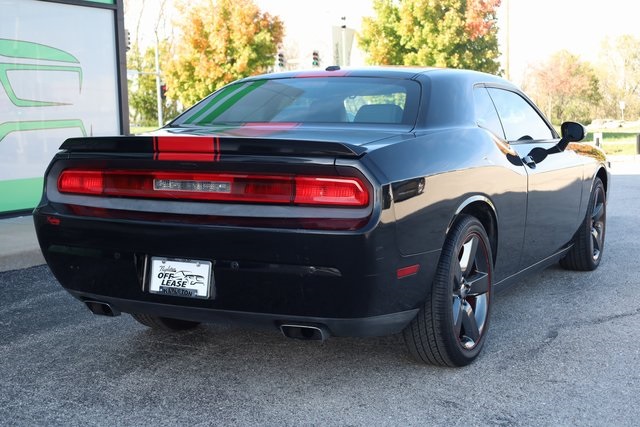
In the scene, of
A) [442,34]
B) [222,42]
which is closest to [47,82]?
[442,34]

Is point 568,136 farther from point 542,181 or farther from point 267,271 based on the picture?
point 267,271

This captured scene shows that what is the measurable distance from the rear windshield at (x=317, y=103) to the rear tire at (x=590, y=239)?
2.45 m

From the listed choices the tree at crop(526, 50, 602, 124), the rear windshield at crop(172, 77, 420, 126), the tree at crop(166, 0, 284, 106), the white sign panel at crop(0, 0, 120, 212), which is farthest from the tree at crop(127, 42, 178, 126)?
the rear windshield at crop(172, 77, 420, 126)

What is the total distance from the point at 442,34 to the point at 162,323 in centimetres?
3033

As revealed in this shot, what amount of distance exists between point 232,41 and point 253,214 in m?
33.1

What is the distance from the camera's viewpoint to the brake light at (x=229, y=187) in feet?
10.2

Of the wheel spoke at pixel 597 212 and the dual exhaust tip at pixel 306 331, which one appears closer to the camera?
the dual exhaust tip at pixel 306 331

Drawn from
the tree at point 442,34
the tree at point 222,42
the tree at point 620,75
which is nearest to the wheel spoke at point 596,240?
the tree at point 442,34

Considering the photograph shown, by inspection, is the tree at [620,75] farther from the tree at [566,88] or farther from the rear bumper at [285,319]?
the rear bumper at [285,319]

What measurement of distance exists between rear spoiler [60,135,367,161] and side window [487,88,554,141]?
1.83 metres

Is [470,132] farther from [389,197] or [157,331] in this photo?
[157,331]

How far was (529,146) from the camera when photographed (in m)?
4.86

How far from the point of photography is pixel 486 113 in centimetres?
449

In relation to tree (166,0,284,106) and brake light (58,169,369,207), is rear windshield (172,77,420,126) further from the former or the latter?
tree (166,0,284,106)
